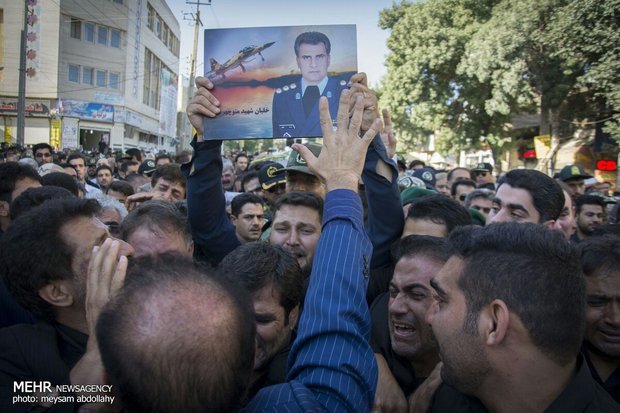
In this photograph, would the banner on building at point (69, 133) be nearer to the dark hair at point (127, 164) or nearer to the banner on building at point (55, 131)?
the banner on building at point (55, 131)

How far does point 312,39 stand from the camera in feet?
7.51

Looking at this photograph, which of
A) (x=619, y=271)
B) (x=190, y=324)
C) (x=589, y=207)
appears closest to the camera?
(x=190, y=324)

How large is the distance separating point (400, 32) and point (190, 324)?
21549 millimetres

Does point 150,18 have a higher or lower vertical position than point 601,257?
higher

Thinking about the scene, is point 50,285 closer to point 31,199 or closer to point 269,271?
point 269,271

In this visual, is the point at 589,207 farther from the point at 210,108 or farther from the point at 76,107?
the point at 76,107

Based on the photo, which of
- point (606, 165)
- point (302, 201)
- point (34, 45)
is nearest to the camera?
point (302, 201)

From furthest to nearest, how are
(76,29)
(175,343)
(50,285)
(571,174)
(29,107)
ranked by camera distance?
(76,29) → (29,107) → (571,174) → (50,285) → (175,343)

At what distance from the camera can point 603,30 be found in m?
12.8

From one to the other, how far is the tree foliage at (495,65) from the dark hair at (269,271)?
528 inches

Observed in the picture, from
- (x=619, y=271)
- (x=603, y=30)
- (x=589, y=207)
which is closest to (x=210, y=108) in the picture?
(x=619, y=271)

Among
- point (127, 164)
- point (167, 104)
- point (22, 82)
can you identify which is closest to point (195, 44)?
point (22, 82)

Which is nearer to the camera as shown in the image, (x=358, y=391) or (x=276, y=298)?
(x=358, y=391)

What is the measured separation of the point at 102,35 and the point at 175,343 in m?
36.0
